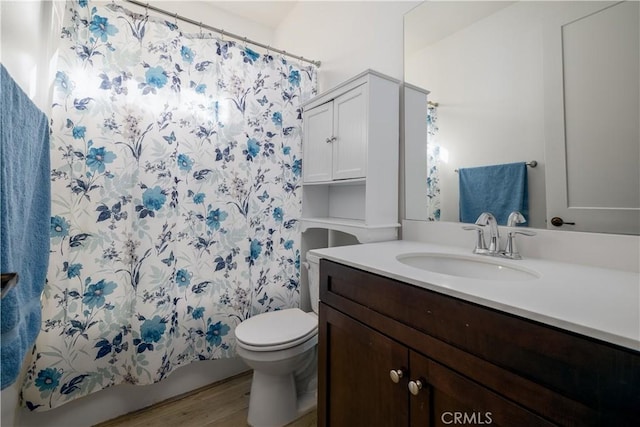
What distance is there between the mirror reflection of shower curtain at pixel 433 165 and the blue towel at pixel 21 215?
1428 mm

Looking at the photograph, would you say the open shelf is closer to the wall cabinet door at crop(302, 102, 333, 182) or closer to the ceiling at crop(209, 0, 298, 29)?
the wall cabinet door at crop(302, 102, 333, 182)

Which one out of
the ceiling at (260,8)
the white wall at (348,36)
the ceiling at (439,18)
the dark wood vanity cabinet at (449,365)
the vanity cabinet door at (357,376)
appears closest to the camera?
the dark wood vanity cabinet at (449,365)

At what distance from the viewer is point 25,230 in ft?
2.71

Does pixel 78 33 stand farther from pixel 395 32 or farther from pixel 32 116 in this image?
pixel 395 32

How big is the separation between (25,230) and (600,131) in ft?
5.86

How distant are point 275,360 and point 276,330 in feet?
0.48

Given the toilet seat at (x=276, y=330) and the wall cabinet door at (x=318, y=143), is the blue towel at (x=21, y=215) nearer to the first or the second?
the toilet seat at (x=276, y=330)

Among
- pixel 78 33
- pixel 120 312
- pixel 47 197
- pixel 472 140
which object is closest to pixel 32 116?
pixel 47 197

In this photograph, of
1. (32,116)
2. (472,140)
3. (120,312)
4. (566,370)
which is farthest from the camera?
(120,312)

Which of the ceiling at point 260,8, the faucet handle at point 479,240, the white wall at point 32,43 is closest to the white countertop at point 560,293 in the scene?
the faucet handle at point 479,240

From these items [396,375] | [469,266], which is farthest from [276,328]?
[469,266]

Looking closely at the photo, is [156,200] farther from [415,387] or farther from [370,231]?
[415,387]

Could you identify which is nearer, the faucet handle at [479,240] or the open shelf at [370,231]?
the faucet handle at [479,240]

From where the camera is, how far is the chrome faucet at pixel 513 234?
3.10 feet
